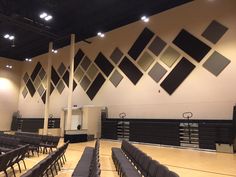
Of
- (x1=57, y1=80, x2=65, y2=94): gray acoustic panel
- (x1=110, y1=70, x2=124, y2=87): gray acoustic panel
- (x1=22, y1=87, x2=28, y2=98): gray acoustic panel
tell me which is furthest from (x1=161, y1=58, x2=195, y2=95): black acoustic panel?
(x1=22, y1=87, x2=28, y2=98): gray acoustic panel

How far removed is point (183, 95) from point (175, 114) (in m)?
0.93

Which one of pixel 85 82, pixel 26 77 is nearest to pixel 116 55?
pixel 85 82

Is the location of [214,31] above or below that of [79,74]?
above

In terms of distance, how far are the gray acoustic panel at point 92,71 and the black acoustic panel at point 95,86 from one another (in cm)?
33

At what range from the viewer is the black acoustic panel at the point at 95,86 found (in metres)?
13.9

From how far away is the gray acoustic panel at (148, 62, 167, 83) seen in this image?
11086 millimetres

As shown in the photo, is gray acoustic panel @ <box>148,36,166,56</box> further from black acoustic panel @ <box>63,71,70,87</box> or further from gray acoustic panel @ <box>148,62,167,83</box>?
black acoustic panel @ <box>63,71,70,87</box>

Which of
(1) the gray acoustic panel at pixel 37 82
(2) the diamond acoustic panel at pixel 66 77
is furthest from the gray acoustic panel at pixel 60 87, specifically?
(1) the gray acoustic panel at pixel 37 82

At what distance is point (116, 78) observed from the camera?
13055mm

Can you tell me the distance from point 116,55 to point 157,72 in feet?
9.89

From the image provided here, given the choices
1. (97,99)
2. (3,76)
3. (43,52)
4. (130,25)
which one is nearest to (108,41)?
(130,25)

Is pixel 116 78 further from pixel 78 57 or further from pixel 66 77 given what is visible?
pixel 66 77

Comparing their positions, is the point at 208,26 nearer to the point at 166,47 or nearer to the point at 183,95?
the point at 166,47

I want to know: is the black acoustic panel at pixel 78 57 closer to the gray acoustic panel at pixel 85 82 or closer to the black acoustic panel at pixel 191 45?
the gray acoustic panel at pixel 85 82
